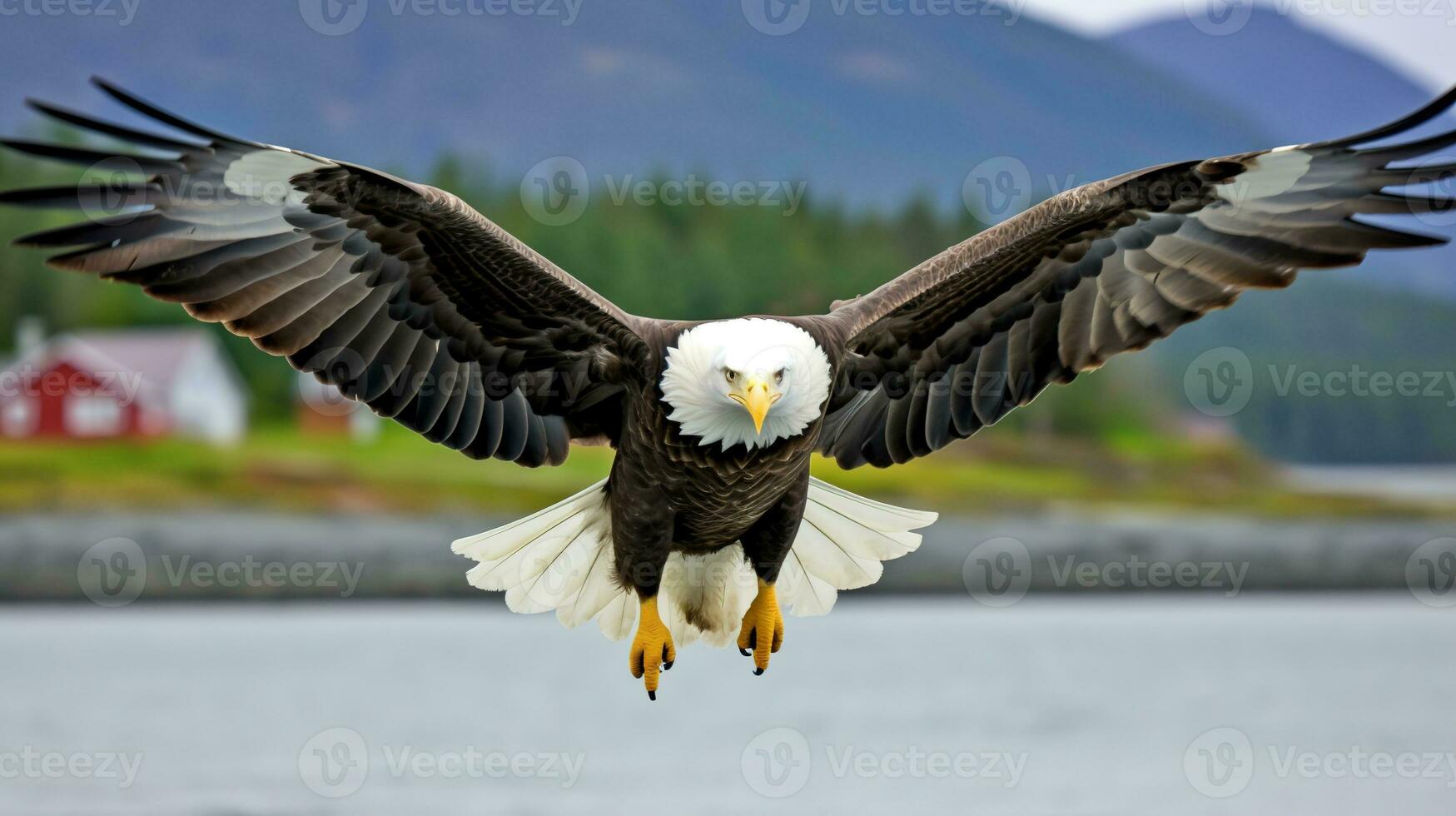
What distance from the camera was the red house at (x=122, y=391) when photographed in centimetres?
3125

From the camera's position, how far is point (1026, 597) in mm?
40938

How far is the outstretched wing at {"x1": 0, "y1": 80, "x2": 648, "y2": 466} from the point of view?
4.71 metres

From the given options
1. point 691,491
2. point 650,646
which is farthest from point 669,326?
point 650,646

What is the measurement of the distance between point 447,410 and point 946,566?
81.0 ft

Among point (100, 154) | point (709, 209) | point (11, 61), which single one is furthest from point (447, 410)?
point (11, 61)

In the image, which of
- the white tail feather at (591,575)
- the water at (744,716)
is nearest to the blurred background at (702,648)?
the water at (744,716)

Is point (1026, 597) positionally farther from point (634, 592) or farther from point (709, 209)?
point (634, 592)

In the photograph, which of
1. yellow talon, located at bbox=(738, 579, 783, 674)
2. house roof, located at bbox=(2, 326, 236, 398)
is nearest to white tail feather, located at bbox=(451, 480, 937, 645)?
yellow talon, located at bbox=(738, 579, 783, 674)

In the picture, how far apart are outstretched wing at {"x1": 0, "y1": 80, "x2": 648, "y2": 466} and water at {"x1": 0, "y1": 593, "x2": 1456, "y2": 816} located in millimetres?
12977

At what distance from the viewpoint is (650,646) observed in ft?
17.4

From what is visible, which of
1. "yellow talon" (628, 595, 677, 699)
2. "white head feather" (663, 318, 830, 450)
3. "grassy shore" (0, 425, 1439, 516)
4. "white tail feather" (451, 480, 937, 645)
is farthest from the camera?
"grassy shore" (0, 425, 1439, 516)

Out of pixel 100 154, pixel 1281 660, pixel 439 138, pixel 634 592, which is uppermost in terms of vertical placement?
pixel 439 138

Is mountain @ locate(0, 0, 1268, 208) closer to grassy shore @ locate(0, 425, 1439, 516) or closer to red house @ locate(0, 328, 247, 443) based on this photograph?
grassy shore @ locate(0, 425, 1439, 516)

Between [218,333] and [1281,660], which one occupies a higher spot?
[218,333]
